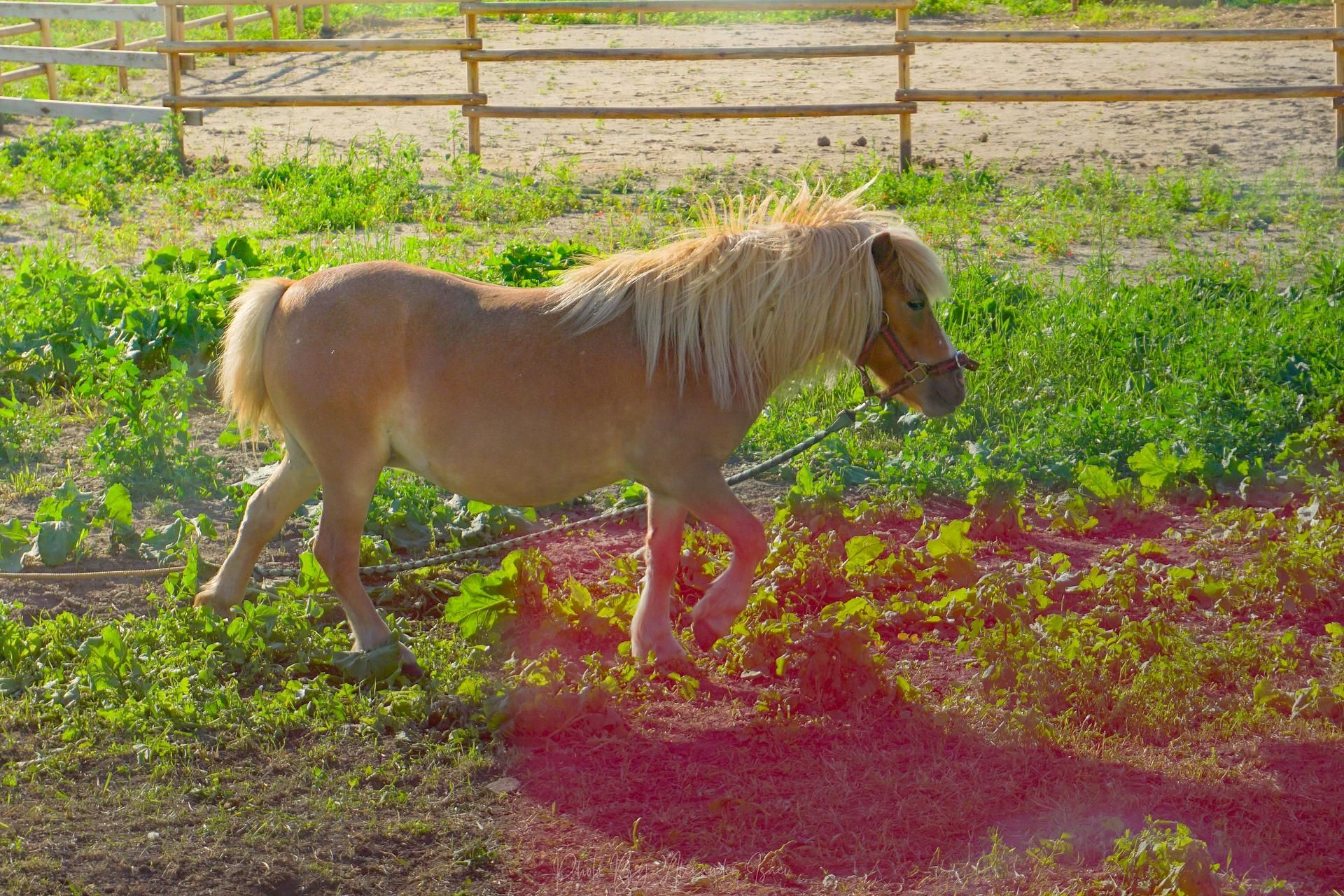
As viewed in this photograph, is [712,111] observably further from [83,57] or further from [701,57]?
[83,57]

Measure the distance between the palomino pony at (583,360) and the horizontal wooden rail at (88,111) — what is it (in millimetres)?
10277

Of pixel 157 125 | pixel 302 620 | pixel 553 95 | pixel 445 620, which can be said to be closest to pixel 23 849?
pixel 302 620

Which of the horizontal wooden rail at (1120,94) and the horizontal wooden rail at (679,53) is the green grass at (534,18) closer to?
the horizontal wooden rail at (679,53)

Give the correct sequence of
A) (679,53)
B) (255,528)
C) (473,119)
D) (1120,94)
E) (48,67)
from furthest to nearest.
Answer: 1. (48,67)
2. (473,119)
3. (679,53)
4. (1120,94)
5. (255,528)

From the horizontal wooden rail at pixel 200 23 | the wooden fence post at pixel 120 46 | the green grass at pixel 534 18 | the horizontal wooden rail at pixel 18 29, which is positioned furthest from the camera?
the green grass at pixel 534 18

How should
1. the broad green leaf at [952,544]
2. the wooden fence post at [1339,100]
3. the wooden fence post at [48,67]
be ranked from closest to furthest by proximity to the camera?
the broad green leaf at [952,544]
the wooden fence post at [1339,100]
the wooden fence post at [48,67]

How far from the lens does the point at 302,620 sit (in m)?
4.66

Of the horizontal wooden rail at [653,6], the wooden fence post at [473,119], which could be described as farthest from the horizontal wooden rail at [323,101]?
the horizontal wooden rail at [653,6]

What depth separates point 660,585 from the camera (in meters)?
4.54

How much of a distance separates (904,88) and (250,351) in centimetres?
954

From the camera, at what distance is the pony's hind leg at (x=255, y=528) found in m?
4.67

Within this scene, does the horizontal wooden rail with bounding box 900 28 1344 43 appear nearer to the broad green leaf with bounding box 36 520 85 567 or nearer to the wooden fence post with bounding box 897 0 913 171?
the wooden fence post with bounding box 897 0 913 171

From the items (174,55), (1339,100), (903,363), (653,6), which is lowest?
(903,363)

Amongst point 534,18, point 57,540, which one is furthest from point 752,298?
point 534,18
